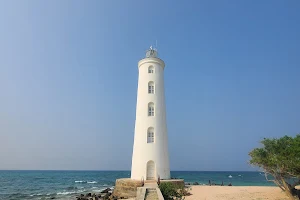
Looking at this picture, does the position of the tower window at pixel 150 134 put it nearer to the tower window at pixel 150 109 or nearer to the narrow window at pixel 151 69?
the tower window at pixel 150 109

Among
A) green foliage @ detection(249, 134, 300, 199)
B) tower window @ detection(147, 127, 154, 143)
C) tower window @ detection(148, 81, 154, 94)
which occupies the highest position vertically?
tower window @ detection(148, 81, 154, 94)

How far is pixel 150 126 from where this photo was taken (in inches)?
805

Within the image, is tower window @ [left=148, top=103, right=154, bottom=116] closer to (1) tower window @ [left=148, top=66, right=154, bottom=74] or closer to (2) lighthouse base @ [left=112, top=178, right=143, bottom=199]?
(1) tower window @ [left=148, top=66, right=154, bottom=74]

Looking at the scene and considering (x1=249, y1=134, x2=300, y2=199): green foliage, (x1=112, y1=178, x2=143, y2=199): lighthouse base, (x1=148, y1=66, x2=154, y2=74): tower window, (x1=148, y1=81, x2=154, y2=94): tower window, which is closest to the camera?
(x1=249, y1=134, x2=300, y2=199): green foliage

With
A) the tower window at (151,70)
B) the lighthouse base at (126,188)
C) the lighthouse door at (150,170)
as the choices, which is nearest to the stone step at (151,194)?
the lighthouse base at (126,188)

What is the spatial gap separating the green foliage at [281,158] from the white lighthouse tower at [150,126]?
21.5 feet

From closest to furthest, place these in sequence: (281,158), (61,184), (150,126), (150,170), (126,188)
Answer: (281,158) → (126,188) → (150,170) → (150,126) → (61,184)

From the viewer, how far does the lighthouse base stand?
744 inches

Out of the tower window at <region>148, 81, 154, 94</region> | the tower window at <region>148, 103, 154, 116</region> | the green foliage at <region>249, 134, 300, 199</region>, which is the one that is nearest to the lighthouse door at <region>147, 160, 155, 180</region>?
the tower window at <region>148, 103, 154, 116</region>

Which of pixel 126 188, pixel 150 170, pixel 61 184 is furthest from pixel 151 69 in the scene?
pixel 61 184

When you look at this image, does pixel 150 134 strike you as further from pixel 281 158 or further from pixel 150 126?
pixel 281 158

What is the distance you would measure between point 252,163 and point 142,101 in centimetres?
927

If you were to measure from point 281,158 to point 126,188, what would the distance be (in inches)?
422

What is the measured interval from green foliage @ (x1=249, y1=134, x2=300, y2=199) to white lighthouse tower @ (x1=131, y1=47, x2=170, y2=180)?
656 cm
